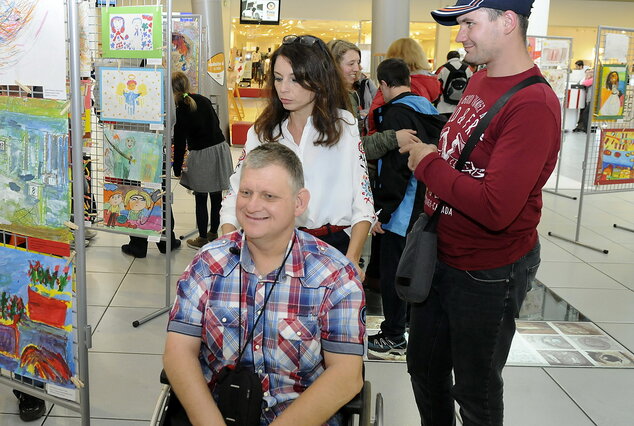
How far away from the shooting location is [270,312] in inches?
65.3

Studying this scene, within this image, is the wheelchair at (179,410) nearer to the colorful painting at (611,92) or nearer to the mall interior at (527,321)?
the mall interior at (527,321)

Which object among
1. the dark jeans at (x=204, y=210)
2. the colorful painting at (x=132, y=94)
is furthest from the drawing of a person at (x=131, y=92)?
the dark jeans at (x=204, y=210)

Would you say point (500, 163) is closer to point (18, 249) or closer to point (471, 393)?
point (471, 393)

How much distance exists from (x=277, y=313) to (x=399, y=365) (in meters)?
1.86

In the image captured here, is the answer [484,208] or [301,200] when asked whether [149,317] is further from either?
[484,208]

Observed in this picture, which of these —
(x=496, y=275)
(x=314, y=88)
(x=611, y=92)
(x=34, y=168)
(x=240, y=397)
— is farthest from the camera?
(x=611, y=92)

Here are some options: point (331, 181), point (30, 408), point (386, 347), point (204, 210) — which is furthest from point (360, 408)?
point (204, 210)

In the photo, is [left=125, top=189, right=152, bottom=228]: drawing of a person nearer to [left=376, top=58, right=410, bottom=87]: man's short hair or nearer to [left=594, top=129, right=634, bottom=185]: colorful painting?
[left=376, top=58, right=410, bottom=87]: man's short hair

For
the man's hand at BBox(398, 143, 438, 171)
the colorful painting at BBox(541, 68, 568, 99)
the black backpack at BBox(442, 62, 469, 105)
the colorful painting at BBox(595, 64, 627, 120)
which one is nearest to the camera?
the man's hand at BBox(398, 143, 438, 171)

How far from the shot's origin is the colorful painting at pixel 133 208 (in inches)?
150

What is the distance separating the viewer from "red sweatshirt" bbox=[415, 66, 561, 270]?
168 cm

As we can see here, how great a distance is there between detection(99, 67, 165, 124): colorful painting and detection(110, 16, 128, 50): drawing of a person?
0.48 feet

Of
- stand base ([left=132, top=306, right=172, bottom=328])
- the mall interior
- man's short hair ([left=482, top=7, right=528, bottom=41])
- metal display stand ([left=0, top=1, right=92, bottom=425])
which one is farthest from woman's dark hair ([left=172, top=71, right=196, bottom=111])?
man's short hair ([left=482, top=7, right=528, bottom=41])

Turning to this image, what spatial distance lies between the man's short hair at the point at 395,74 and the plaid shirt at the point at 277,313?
1822mm
